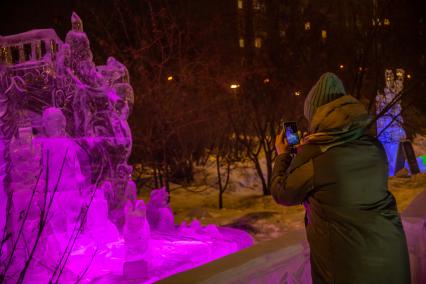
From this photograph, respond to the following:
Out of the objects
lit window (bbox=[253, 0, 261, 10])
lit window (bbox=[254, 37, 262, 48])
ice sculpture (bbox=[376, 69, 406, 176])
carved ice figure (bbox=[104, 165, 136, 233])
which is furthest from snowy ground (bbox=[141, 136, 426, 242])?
lit window (bbox=[253, 0, 261, 10])

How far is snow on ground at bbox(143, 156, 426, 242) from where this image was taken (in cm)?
862

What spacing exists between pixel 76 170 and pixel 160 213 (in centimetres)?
203

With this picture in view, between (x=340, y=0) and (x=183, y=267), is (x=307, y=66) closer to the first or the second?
(x=340, y=0)

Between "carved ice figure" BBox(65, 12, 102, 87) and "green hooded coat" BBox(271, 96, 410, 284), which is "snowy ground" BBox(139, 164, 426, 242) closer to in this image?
"carved ice figure" BBox(65, 12, 102, 87)

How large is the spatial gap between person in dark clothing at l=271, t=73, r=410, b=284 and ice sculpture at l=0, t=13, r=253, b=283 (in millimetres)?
2872

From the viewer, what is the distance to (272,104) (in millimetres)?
13477

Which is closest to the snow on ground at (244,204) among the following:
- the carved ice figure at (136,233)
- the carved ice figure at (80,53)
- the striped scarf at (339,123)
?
the carved ice figure at (136,233)

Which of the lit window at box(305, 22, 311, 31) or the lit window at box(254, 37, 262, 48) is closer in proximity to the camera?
the lit window at box(254, 37, 262, 48)

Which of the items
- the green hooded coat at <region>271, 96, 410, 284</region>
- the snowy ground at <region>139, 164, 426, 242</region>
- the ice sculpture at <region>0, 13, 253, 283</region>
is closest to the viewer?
the green hooded coat at <region>271, 96, 410, 284</region>

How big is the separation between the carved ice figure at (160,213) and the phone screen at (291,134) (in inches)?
185

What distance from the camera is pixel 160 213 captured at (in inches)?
283

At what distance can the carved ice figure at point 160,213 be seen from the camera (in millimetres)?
7004

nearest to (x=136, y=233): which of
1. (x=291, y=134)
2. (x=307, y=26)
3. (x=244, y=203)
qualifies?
(x=291, y=134)

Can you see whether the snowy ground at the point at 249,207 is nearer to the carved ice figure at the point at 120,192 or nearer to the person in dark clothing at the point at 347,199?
the carved ice figure at the point at 120,192
